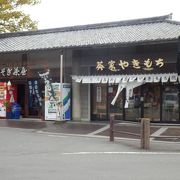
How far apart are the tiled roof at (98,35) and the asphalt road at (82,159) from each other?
701 cm

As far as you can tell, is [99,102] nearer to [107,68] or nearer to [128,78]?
[107,68]

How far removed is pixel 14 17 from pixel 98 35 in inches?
612

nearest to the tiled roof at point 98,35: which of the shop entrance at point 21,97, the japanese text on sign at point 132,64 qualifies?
the japanese text on sign at point 132,64

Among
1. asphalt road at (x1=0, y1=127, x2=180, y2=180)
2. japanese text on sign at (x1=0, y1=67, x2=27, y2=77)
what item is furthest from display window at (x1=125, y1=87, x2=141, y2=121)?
japanese text on sign at (x1=0, y1=67, x2=27, y2=77)

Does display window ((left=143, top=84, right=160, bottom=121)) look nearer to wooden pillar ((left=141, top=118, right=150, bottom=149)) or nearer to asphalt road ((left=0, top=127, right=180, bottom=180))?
asphalt road ((left=0, top=127, right=180, bottom=180))

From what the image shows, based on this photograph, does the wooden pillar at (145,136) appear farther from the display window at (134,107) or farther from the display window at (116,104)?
the display window at (116,104)

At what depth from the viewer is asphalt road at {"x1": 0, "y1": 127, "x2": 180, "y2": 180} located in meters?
9.18

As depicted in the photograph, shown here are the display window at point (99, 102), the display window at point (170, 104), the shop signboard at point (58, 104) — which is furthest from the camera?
the display window at point (99, 102)

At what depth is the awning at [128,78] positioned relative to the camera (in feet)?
69.5

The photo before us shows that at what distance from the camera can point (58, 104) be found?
923 inches

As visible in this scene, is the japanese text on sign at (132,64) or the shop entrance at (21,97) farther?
the shop entrance at (21,97)

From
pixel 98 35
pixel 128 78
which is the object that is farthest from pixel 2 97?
pixel 128 78

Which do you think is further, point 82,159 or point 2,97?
point 2,97

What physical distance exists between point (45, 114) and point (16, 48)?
4.30 m
